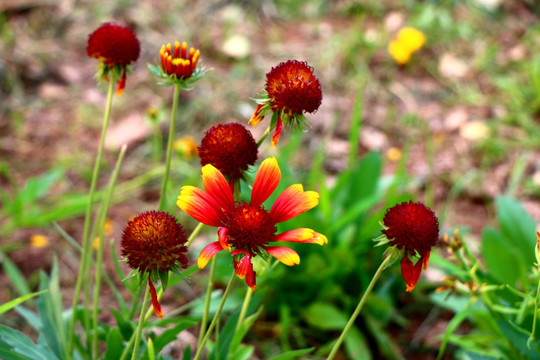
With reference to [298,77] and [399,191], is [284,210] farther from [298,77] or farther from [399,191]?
[399,191]

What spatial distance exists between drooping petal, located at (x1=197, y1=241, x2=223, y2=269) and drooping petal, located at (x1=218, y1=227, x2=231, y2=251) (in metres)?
0.01

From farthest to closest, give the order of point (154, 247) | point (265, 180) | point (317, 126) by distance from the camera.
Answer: point (317, 126) < point (265, 180) < point (154, 247)

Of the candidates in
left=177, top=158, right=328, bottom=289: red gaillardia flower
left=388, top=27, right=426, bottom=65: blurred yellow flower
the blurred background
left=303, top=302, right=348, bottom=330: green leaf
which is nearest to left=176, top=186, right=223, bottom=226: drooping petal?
left=177, top=158, right=328, bottom=289: red gaillardia flower

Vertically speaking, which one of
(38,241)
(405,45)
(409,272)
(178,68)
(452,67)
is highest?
(405,45)

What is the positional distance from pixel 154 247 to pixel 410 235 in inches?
13.1

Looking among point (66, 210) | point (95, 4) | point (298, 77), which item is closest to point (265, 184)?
point (298, 77)

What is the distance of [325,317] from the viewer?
1617 millimetres

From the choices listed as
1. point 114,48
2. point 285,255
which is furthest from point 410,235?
point 114,48

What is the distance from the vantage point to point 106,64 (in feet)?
3.53

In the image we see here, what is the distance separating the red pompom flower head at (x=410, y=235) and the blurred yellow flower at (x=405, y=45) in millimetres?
2058

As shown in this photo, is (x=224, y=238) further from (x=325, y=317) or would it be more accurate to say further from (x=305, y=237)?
(x=325, y=317)

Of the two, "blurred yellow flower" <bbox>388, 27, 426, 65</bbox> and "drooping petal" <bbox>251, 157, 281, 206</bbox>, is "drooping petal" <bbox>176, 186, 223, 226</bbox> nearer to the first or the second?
"drooping petal" <bbox>251, 157, 281, 206</bbox>

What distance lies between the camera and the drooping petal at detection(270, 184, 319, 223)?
0.86m

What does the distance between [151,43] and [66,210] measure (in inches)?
48.3
